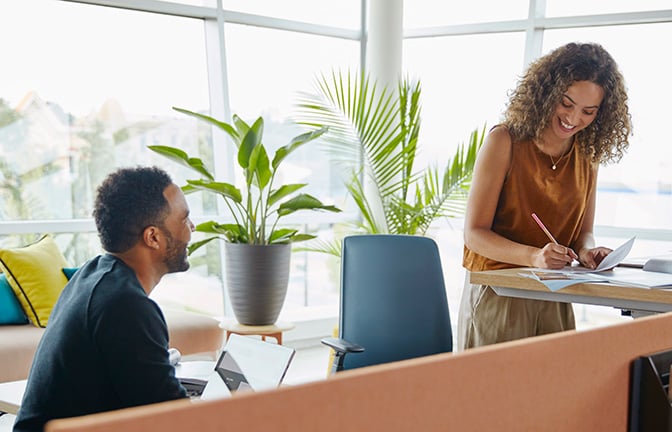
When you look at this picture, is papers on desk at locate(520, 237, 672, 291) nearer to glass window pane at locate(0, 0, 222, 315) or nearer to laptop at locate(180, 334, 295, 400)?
laptop at locate(180, 334, 295, 400)

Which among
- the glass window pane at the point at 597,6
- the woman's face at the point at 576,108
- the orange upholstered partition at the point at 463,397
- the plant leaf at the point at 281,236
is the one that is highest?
the glass window pane at the point at 597,6

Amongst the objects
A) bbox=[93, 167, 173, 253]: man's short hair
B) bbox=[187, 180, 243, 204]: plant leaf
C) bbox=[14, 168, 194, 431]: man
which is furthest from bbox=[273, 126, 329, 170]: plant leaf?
bbox=[14, 168, 194, 431]: man

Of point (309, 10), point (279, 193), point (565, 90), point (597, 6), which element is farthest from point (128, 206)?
point (597, 6)

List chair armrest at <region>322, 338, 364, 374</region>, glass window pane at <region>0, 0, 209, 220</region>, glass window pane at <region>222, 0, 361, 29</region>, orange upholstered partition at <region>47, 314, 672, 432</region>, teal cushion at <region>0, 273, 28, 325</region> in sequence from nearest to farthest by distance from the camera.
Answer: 1. orange upholstered partition at <region>47, 314, 672, 432</region>
2. chair armrest at <region>322, 338, 364, 374</region>
3. teal cushion at <region>0, 273, 28, 325</region>
4. glass window pane at <region>0, 0, 209, 220</region>
5. glass window pane at <region>222, 0, 361, 29</region>

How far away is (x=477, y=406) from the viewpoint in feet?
2.31

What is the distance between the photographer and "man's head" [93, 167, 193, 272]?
182cm

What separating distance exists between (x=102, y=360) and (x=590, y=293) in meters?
1.11

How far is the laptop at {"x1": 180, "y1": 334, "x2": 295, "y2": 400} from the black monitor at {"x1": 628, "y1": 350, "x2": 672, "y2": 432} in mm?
876

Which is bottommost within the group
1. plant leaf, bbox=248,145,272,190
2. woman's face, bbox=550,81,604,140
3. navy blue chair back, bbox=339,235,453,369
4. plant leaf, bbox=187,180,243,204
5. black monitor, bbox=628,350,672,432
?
navy blue chair back, bbox=339,235,453,369

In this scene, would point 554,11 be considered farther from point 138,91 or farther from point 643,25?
point 138,91

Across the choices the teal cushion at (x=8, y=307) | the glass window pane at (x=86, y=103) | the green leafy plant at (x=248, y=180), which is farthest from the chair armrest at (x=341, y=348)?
the glass window pane at (x=86, y=103)

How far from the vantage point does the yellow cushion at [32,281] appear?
4.12m

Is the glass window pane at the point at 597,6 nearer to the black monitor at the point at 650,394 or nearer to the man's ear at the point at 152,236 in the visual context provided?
the man's ear at the point at 152,236

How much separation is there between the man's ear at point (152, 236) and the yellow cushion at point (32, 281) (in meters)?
2.50
